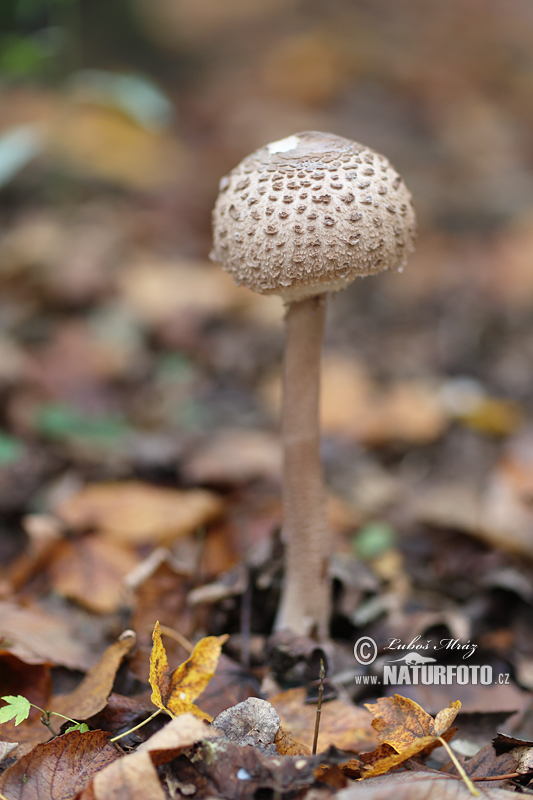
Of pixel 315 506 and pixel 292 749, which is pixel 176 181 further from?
pixel 292 749

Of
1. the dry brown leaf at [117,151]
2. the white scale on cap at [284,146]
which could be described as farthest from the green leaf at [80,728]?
the dry brown leaf at [117,151]

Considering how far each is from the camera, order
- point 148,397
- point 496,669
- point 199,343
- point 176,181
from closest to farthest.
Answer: point 496,669 < point 148,397 < point 199,343 < point 176,181

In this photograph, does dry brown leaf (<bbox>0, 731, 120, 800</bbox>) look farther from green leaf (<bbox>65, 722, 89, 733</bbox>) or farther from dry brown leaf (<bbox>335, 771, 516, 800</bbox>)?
dry brown leaf (<bbox>335, 771, 516, 800</bbox>)

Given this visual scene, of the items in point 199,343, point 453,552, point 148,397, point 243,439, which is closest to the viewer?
point 453,552

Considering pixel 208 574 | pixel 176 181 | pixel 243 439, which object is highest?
pixel 176 181

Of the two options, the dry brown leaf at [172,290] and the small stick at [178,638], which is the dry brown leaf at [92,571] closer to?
the small stick at [178,638]

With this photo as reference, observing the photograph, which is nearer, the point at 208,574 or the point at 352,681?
the point at 352,681

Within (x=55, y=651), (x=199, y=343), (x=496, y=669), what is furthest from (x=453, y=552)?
(x=199, y=343)

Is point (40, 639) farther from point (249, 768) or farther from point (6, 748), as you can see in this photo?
point (249, 768)

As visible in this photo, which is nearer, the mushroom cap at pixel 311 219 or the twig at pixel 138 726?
the twig at pixel 138 726

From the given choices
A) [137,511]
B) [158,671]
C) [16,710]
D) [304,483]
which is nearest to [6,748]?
[16,710]
